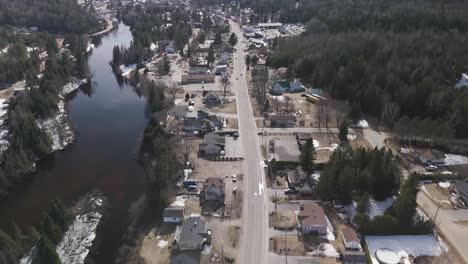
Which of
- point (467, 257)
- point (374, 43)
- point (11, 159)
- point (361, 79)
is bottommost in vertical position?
point (467, 257)

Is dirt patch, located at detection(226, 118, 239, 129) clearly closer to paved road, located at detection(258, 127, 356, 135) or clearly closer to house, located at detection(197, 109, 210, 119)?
house, located at detection(197, 109, 210, 119)

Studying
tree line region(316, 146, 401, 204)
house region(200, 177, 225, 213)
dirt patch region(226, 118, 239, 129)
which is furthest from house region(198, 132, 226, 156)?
tree line region(316, 146, 401, 204)

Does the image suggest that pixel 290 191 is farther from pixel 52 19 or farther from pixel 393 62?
pixel 52 19

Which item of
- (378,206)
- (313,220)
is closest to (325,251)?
(313,220)

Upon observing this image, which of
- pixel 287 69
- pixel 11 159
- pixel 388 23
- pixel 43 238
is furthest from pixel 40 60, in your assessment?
pixel 388 23

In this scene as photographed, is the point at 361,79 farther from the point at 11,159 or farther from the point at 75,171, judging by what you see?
the point at 11,159

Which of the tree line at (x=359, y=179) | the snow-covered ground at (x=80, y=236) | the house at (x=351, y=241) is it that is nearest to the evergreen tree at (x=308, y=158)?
the tree line at (x=359, y=179)
